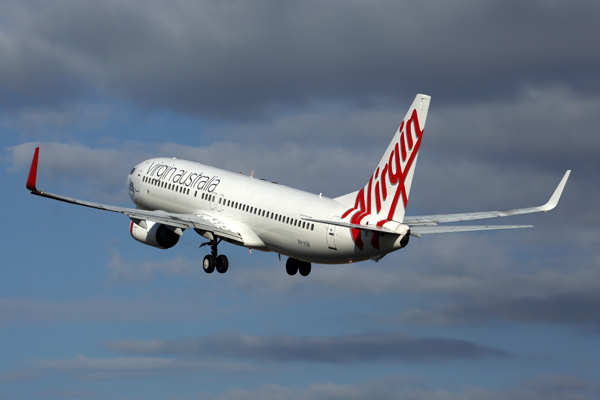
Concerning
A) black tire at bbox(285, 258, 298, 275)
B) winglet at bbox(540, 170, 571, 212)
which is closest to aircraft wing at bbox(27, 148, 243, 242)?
black tire at bbox(285, 258, 298, 275)

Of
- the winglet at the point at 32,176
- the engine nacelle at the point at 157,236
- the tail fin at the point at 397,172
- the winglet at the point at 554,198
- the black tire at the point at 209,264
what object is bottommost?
the black tire at the point at 209,264

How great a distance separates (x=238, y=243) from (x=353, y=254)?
985 centimetres

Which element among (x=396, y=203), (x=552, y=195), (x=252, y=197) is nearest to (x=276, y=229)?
(x=252, y=197)

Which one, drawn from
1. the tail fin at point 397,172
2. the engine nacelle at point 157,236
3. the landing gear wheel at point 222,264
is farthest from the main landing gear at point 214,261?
the tail fin at point 397,172

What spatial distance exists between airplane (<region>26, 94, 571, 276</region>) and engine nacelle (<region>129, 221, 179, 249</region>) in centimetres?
7

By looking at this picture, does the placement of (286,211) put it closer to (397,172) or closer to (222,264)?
(222,264)

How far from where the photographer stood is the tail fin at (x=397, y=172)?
45125 millimetres

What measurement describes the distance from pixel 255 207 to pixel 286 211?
122 inches

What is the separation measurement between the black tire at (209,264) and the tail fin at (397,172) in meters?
12.5

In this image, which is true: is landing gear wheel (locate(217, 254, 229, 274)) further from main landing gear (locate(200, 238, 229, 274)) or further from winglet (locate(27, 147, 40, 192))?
winglet (locate(27, 147, 40, 192))

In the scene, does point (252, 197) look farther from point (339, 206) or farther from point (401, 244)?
point (401, 244)

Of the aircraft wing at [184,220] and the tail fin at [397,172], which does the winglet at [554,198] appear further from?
the aircraft wing at [184,220]

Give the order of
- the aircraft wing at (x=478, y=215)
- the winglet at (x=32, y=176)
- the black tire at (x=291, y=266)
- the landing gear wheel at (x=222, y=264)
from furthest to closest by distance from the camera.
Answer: the black tire at (x=291, y=266), the landing gear wheel at (x=222, y=264), the aircraft wing at (x=478, y=215), the winglet at (x=32, y=176)

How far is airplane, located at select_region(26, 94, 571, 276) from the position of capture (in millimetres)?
45688
